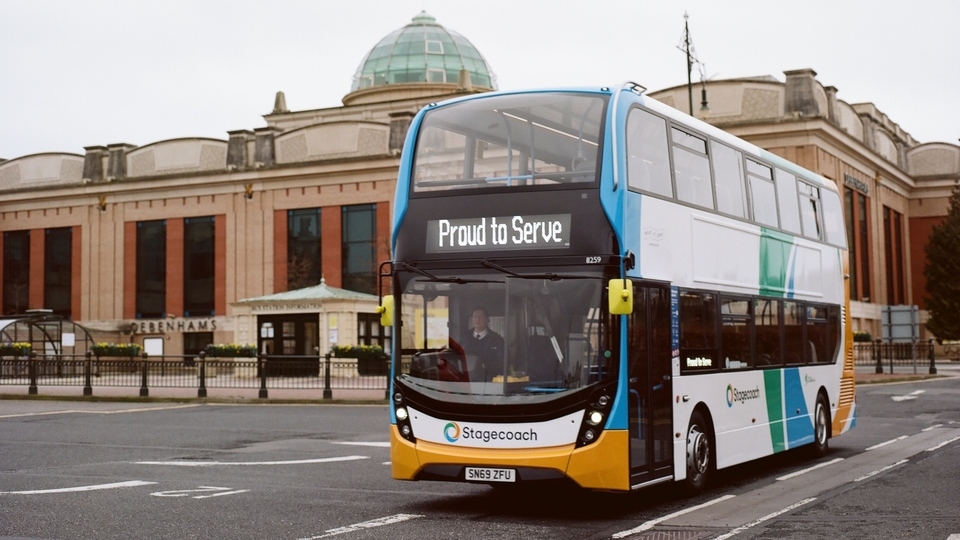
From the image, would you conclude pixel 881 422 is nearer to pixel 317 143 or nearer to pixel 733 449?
pixel 733 449

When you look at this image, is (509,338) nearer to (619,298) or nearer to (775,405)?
(619,298)

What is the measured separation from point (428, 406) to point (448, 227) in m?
1.66

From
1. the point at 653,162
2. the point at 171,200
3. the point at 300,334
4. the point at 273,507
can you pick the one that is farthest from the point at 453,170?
the point at 171,200

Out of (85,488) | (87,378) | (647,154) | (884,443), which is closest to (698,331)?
(647,154)

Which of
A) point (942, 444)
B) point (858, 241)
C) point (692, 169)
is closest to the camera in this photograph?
point (692, 169)

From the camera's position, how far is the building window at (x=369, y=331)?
147 ft

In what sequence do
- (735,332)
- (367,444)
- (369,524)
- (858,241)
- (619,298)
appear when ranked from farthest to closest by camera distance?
(858,241) → (367,444) → (735,332) → (619,298) → (369,524)

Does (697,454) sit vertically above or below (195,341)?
below

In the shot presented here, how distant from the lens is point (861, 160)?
6075 centimetres

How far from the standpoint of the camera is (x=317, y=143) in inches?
2421

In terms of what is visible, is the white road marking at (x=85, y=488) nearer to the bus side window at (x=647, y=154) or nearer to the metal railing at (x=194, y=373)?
the bus side window at (x=647, y=154)

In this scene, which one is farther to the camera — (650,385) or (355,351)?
(355,351)

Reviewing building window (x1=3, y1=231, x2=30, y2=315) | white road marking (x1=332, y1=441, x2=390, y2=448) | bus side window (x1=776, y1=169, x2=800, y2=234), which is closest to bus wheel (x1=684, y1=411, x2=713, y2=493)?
bus side window (x1=776, y1=169, x2=800, y2=234)

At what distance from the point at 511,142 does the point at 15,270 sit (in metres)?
64.5
